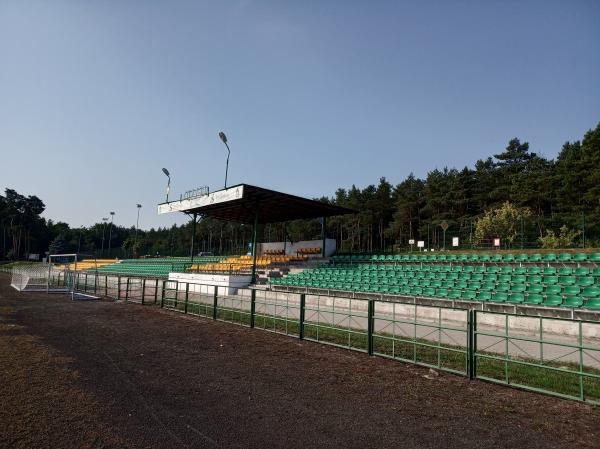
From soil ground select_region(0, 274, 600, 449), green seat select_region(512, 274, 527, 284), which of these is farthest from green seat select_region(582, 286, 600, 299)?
soil ground select_region(0, 274, 600, 449)

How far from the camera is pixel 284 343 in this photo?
10.3m

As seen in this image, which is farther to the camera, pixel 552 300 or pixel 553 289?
pixel 553 289

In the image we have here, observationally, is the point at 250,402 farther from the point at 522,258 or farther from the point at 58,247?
the point at 58,247

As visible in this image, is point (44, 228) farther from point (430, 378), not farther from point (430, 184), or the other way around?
point (430, 378)

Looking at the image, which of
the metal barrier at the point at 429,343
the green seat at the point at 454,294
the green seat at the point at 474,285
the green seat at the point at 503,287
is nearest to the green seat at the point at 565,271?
the green seat at the point at 503,287

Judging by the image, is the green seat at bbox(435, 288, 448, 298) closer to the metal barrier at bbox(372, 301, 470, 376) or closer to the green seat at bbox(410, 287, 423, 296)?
the green seat at bbox(410, 287, 423, 296)

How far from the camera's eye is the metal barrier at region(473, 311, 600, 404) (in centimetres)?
630

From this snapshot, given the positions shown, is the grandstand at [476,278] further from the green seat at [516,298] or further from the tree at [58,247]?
the tree at [58,247]

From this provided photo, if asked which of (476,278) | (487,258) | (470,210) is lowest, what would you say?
(476,278)

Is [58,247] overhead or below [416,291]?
overhead

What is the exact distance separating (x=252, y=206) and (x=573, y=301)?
63.0 feet

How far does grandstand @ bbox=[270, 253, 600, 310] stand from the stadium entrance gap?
4.30 m

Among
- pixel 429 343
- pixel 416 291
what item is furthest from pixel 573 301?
pixel 429 343

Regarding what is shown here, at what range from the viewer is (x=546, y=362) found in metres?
8.20
